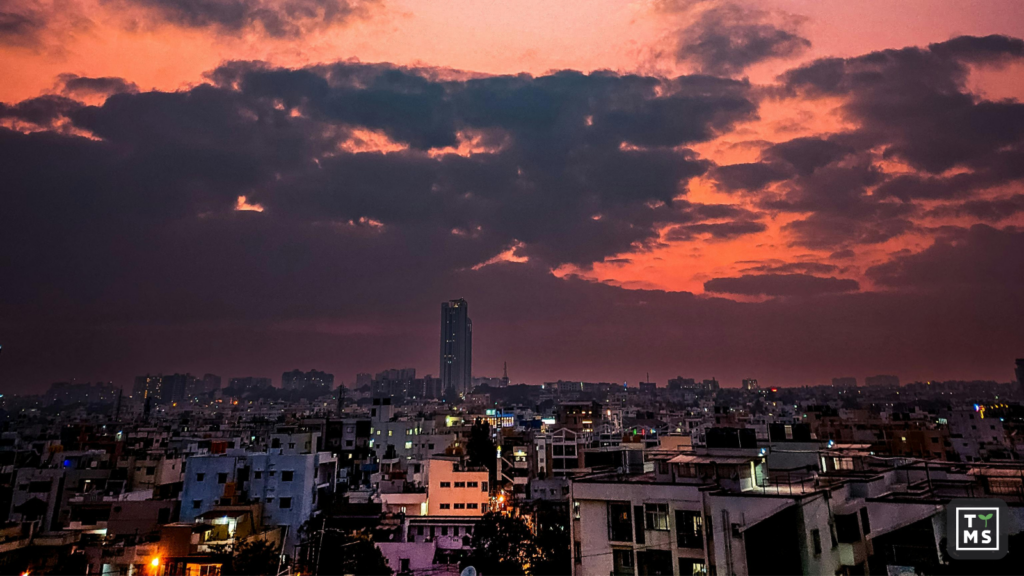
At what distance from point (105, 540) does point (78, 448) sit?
3354 cm

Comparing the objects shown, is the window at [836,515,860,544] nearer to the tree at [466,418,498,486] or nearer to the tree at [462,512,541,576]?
the tree at [462,512,541,576]

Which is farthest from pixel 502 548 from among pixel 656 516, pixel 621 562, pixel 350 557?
pixel 656 516

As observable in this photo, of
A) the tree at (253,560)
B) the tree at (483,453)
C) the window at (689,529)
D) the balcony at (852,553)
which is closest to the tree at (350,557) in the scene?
the tree at (253,560)

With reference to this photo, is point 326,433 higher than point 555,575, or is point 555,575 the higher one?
point 326,433

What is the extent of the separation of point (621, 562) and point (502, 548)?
13337 millimetres

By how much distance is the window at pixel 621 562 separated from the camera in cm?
1916

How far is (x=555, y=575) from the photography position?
29.3 meters

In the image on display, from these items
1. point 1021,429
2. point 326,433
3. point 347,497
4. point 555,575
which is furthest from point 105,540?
point 1021,429

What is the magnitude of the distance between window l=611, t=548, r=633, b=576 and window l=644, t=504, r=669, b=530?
1211mm

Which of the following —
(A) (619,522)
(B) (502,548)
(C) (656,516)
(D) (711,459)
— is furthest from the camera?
(B) (502,548)

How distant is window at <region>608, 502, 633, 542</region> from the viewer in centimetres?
1945

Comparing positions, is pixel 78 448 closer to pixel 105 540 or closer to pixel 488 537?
pixel 105 540

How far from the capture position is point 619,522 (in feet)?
64.5

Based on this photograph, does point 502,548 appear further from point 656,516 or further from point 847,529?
point 847,529
